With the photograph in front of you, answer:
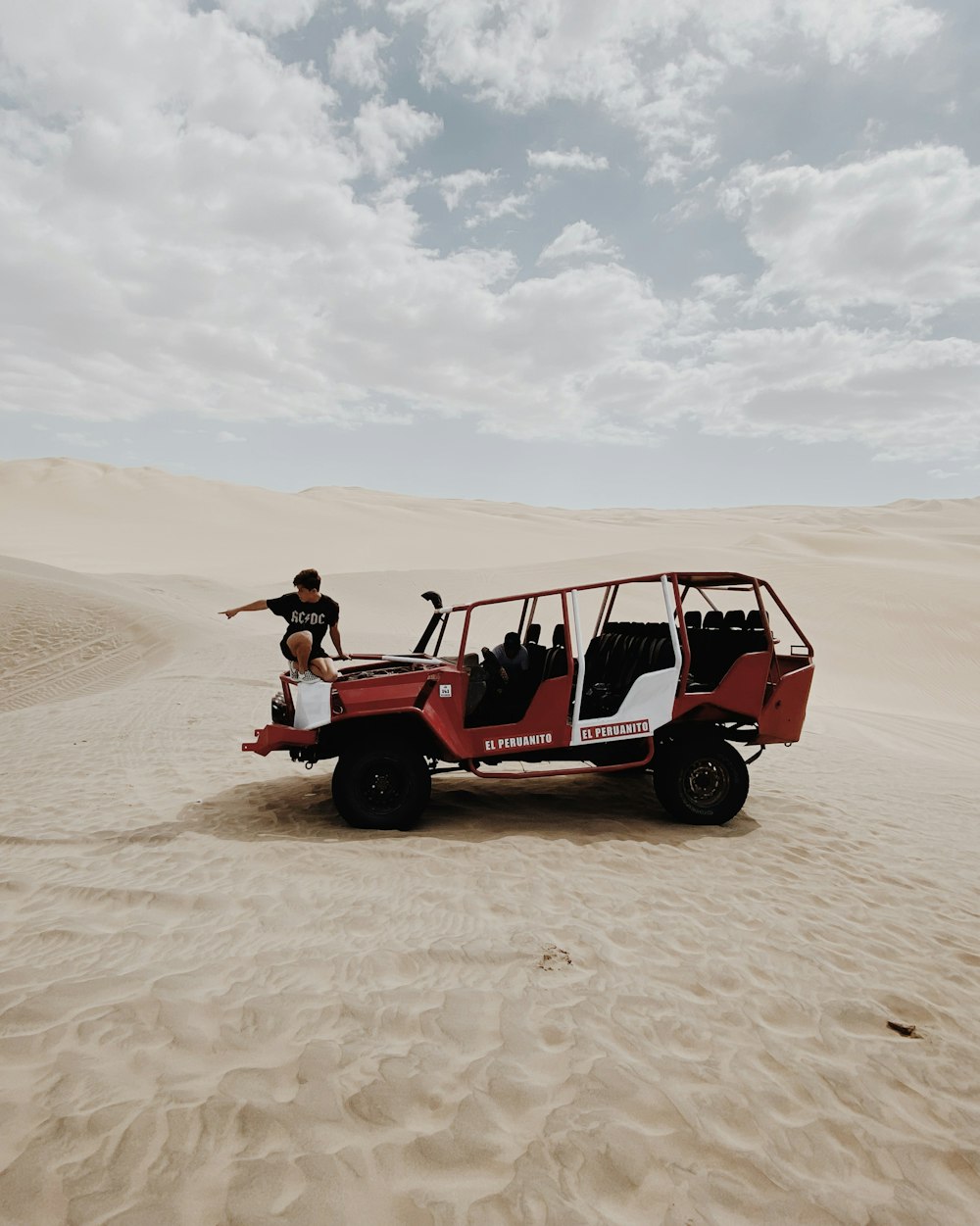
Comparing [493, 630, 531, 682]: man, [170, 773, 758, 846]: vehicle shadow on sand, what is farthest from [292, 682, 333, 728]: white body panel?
[493, 630, 531, 682]: man

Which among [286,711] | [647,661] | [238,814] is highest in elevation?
[647,661]

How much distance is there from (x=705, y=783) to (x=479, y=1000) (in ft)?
11.0

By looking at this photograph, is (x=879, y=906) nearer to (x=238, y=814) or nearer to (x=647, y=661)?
(x=647, y=661)

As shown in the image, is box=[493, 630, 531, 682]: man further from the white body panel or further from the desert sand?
the white body panel

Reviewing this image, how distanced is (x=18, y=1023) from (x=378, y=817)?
2.97m

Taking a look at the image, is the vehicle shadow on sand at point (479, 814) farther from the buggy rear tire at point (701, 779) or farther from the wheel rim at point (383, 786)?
the wheel rim at point (383, 786)

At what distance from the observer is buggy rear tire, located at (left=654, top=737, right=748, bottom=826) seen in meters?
6.24

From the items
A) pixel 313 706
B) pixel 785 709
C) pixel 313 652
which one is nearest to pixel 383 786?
pixel 313 706

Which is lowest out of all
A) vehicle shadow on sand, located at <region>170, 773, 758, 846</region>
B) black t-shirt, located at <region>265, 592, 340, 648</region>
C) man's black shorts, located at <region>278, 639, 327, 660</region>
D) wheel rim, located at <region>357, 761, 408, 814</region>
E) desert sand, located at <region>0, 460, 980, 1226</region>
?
vehicle shadow on sand, located at <region>170, 773, 758, 846</region>

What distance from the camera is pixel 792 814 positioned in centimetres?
677

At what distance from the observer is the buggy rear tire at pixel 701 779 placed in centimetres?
624

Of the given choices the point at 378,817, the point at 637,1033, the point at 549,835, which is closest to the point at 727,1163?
the point at 637,1033

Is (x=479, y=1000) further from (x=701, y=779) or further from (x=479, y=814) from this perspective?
(x=701, y=779)

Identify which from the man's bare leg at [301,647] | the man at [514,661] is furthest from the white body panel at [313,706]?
the man at [514,661]
